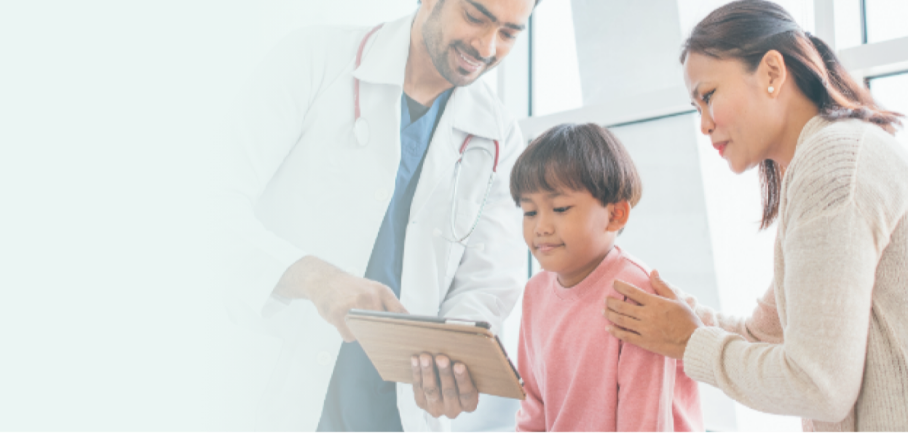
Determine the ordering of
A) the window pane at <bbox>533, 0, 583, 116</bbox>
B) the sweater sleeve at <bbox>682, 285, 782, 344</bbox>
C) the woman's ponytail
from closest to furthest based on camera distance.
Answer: the woman's ponytail < the sweater sleeve at <bbox>682, 285, 782, 344</bbox> < the window pane at <bbox>533, 0, 583, 116</bbox>

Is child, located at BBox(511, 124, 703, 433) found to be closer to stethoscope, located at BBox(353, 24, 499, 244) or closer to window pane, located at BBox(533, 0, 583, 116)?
stethoscope, located at BBox(353, 24, 499, 244)

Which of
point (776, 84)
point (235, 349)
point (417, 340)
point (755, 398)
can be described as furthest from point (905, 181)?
point (235, 349)

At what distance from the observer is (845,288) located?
24.2 inches

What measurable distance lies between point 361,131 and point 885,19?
1.17m

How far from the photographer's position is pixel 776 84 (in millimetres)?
790

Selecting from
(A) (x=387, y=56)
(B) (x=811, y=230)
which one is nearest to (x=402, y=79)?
(A) (x=387, y=56)

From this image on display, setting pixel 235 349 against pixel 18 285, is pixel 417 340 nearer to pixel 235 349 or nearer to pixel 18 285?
pixel 235 349

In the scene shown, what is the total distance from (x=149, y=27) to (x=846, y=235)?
3.54 feet

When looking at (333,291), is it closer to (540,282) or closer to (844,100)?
(540,282)

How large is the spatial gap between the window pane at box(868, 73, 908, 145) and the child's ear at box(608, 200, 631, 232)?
605 millimetres

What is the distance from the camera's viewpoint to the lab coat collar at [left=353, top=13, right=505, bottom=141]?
1228mm

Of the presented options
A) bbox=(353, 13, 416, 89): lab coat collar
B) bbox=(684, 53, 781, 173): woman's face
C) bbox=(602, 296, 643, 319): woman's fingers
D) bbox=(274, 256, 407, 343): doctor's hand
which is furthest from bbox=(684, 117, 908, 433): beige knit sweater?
bbox=(353, 13, 416, 89): lab coat collar

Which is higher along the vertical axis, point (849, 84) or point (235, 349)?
point (849, 84)

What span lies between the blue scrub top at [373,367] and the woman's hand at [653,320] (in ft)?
1.63
